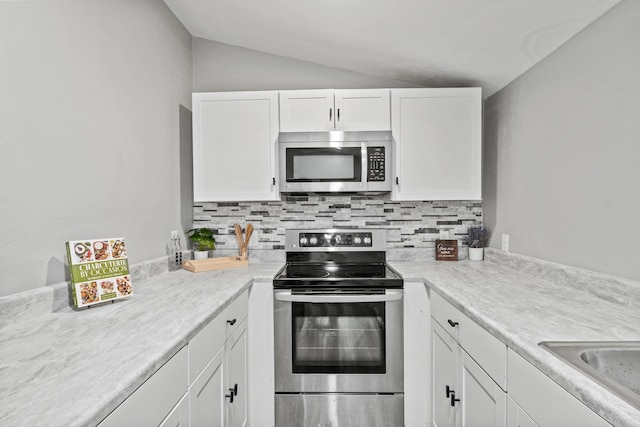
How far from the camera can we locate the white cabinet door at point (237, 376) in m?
1.55

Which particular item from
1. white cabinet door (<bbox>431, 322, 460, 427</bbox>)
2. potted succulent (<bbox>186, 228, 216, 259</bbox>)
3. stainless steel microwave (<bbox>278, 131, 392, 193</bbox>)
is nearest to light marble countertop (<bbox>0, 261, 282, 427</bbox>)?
potted succulent (<bbox>186, 228, 216, 259</bbox>)

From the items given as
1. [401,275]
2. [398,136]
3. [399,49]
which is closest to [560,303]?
[401,275]

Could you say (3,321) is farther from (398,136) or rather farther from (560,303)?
(398,136)

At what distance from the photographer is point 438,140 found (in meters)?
2.24

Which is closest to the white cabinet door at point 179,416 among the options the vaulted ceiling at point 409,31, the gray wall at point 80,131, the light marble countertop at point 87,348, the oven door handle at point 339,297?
the light marble countertop at point 87,348

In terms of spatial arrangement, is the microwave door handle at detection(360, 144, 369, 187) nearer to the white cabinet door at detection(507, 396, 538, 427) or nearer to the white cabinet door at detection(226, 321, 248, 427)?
the white cabinet door at detection(226, 321, 248, 427)

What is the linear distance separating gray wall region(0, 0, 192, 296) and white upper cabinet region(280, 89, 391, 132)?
0.78 metres

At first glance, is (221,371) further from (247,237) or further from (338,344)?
(247,237)

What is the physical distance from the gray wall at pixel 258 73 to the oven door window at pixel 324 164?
2.12ft

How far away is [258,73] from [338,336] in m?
1.96

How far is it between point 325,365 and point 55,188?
153 cm

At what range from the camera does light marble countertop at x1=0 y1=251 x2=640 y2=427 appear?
67 cm

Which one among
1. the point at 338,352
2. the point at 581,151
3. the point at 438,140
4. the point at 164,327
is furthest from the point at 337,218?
the point at 164,327

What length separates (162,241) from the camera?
209cm
